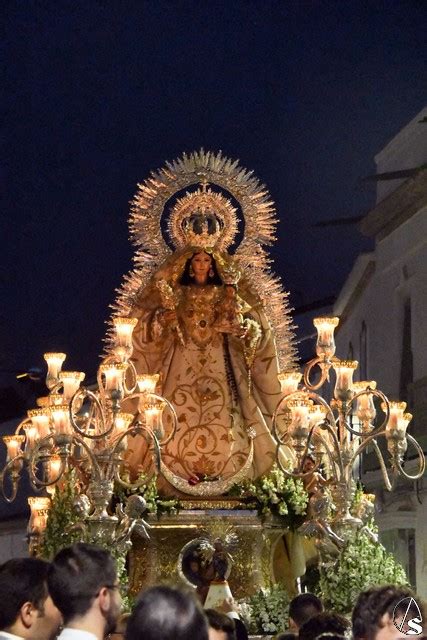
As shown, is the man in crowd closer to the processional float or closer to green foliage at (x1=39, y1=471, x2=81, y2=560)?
the processional float

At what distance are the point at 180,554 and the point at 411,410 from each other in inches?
352

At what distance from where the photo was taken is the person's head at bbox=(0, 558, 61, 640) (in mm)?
5449

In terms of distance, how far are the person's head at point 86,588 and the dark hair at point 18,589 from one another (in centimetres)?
20

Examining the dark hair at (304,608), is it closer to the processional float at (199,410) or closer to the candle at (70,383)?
the processional float at (199,410)

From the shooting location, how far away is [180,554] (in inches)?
612

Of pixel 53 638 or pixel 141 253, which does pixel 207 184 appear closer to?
pixel 141 253

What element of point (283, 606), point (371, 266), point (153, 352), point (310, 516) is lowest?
point (283, 606)

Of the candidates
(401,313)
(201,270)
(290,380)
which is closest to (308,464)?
(290,380)

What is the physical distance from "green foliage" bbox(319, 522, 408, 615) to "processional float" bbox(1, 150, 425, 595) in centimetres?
22

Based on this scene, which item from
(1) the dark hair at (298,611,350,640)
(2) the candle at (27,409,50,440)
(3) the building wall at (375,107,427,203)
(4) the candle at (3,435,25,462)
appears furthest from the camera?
(3) the building wall at (375,107,427,203)

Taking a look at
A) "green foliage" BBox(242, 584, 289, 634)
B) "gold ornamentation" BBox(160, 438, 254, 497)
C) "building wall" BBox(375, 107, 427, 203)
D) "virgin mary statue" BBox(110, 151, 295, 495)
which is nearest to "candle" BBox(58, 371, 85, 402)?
"gold ornamentation" BBox(160, 438, 254, 497)

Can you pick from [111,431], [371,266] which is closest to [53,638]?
[111,431]

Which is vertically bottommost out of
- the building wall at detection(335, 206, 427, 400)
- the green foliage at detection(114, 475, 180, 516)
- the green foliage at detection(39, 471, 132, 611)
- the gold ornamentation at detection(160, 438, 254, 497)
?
the green foliage at detection(39, 471, 132, 611)

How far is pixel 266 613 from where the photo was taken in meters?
14.7
